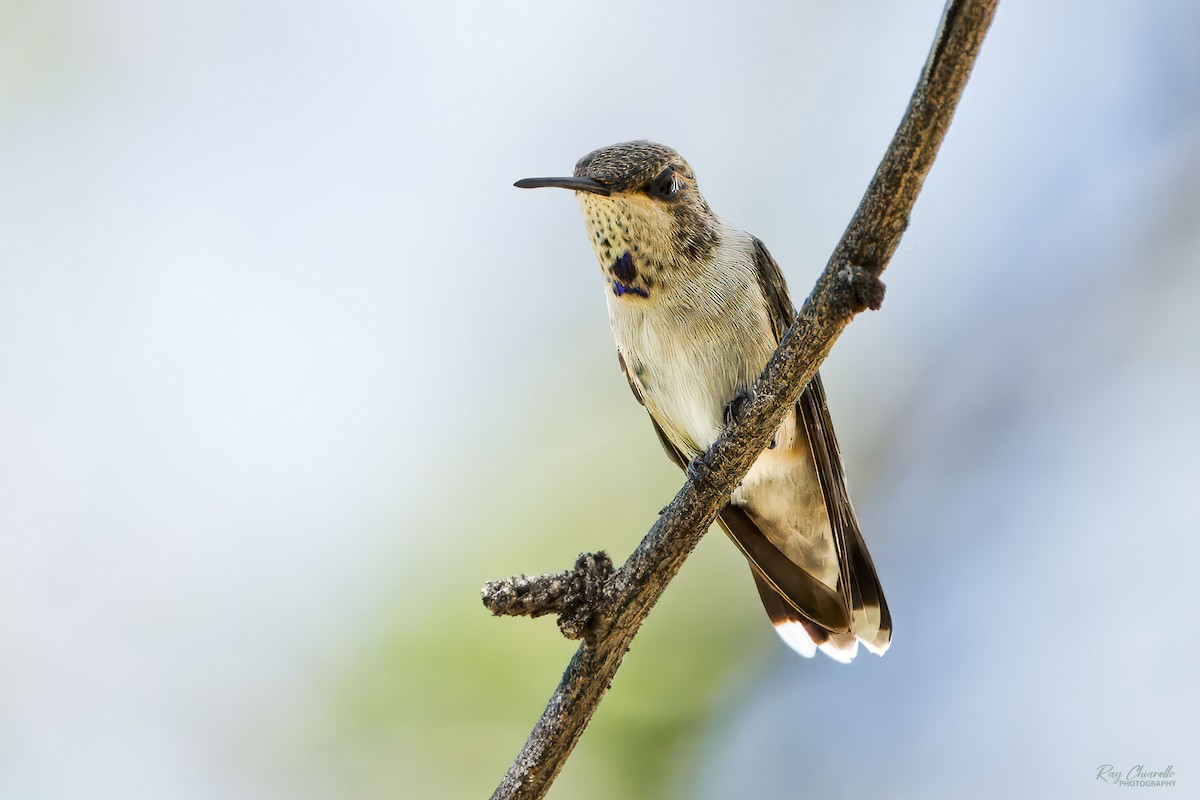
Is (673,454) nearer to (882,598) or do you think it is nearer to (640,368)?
(640,368)

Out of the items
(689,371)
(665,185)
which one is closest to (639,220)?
(665,185)

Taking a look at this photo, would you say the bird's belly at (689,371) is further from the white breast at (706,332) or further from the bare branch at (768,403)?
the bare branch at (768,403)

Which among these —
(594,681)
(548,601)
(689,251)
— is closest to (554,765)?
(594,681)

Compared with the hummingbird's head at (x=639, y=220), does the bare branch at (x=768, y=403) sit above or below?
below

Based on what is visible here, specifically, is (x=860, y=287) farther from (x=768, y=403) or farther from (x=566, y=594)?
(x=566, y=594)

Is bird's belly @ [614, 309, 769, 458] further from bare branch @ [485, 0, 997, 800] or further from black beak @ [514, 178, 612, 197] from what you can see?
bare branch @ [485, 0, 997, 800]

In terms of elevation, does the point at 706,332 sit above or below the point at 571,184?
above

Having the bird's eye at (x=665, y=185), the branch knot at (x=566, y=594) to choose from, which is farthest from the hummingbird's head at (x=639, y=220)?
the branch knot at (x=566, y=594)
